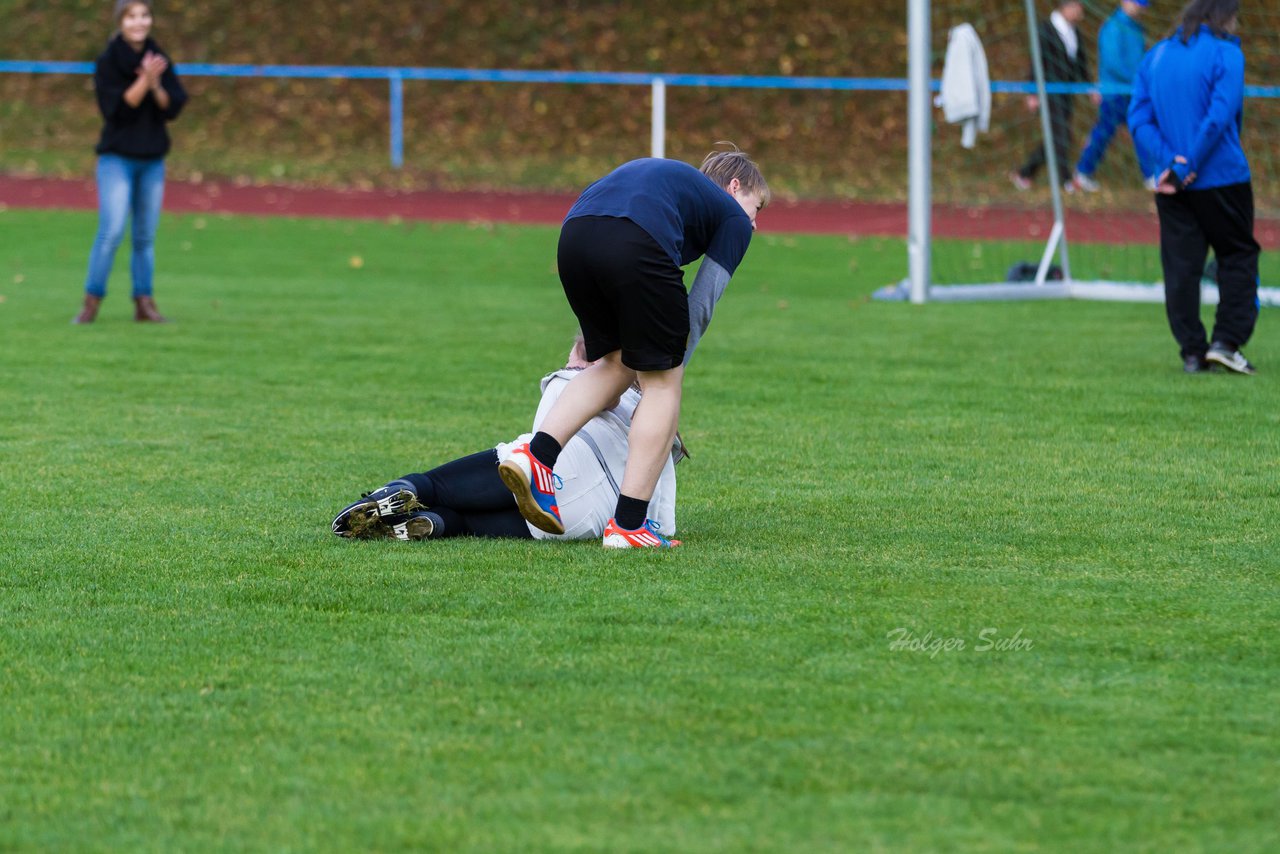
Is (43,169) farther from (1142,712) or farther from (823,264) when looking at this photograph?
(1142,712)

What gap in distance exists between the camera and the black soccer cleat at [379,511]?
5.57m

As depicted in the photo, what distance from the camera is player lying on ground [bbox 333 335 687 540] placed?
5594mm

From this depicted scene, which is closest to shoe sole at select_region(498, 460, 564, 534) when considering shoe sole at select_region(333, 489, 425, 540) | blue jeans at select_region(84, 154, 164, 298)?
shoe sole at select_region(333, 489, 425, 540)

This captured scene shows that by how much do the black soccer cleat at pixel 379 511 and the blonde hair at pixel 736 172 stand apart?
53.0 inches

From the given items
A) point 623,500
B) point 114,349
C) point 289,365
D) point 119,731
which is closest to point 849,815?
point 119,731

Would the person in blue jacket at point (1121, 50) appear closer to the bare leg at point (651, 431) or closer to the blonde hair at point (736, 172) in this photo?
the blonde hair at point (736, 172)

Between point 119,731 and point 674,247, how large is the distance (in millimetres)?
2318

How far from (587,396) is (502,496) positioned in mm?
421

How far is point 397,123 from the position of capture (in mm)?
24891

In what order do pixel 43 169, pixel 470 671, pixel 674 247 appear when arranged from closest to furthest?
pixel 470 671, pixel 674 247, pixel 43 169

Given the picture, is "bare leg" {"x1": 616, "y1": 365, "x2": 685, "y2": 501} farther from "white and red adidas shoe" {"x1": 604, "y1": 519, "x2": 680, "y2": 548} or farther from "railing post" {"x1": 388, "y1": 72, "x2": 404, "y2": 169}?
"railing post" {"x1": 388, "y1": 72, "x2": 404, "y2": 169}

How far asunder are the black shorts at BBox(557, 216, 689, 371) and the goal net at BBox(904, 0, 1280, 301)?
31.3 feet

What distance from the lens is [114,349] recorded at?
1053 centimetres

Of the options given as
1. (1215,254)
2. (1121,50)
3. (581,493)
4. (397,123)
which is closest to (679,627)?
(581,493)
